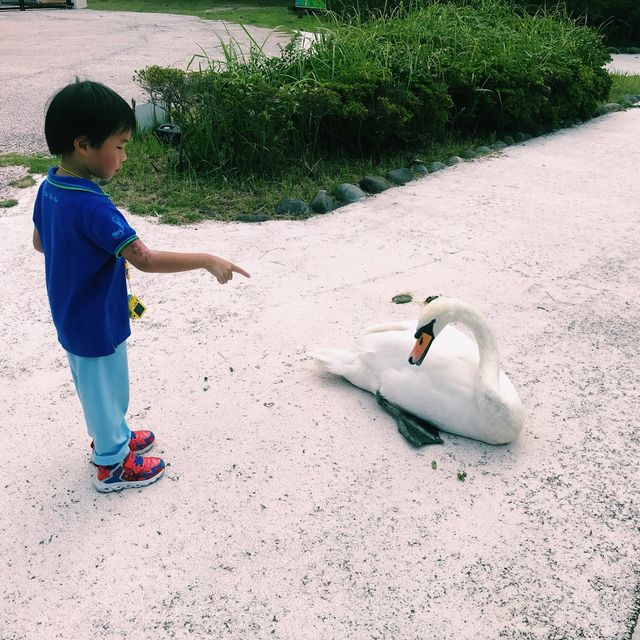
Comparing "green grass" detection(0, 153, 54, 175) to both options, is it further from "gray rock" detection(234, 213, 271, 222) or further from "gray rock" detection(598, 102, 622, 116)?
"gray rock" detection(598, 102, 622, 116)

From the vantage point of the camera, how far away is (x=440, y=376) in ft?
9.91

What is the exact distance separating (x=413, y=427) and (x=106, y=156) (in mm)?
1744

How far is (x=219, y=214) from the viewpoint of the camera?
533 centimetres

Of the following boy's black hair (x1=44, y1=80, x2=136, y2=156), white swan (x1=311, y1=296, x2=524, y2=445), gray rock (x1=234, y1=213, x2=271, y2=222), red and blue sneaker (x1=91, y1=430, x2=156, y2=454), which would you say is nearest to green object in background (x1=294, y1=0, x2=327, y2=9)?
gray rock (x1=234, y1=213, x2=271, y2=222)

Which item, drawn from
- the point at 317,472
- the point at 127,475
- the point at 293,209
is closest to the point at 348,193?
the point at 293,209

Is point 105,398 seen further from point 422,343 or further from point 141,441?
point 422,343

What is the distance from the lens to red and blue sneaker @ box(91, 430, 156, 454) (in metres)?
2.89

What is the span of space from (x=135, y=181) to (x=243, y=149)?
982 mm

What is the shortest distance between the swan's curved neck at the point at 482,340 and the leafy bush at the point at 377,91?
3.32m

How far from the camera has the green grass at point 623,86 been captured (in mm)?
10008

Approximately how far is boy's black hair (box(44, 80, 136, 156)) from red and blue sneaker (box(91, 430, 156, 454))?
128cm

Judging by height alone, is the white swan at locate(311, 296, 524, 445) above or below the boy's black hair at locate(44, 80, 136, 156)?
below

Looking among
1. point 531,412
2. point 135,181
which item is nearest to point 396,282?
point 531,412

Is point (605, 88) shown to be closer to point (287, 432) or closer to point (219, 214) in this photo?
point (219, 214)
